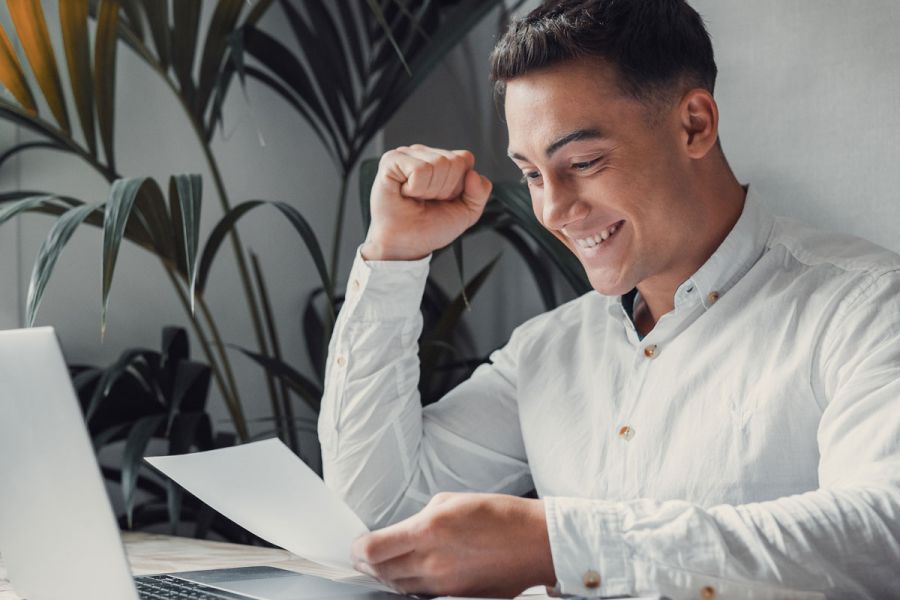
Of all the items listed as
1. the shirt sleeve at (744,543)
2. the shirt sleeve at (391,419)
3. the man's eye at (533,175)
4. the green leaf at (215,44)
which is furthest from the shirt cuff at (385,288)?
the green leaf at (215,44)

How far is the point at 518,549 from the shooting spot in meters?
0.88

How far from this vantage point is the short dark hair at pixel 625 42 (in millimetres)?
1193

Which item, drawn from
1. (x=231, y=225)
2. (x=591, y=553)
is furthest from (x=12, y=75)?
(x=591, y=553)

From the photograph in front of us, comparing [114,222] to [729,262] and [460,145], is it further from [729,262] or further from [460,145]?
[460,145]

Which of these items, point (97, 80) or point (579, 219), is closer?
point (579, 219)

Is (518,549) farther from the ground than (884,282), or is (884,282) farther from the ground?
(884,282)

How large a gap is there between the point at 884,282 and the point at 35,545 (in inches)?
34.7

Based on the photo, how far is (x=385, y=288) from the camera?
1388 mm

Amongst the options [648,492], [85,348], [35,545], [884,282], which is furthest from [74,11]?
[884,282]

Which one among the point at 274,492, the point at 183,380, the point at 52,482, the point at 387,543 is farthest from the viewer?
the point at 183,380

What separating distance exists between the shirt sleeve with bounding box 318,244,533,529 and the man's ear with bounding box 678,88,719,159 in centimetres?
40

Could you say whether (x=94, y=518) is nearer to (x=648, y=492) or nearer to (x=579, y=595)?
(x=579, y=595)

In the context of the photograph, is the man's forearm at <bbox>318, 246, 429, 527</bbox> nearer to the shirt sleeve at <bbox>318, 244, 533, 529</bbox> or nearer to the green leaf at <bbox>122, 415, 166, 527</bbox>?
the shirt sleeve at <bbox>318, 244, 533, 529</bbox>

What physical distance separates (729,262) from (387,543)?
1.87 feet
